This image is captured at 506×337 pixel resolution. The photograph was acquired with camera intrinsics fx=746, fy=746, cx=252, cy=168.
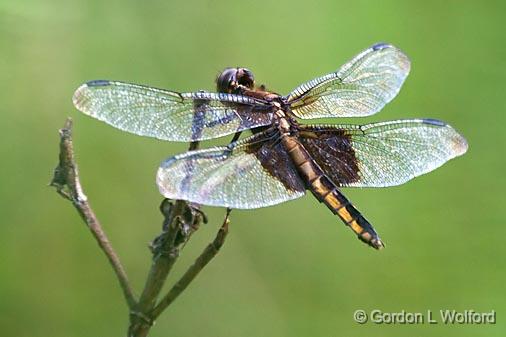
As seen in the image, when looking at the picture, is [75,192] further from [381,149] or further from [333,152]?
[381,149]

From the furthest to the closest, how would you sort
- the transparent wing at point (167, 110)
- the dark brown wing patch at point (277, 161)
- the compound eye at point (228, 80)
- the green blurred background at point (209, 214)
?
the green blurred background at point (209, 214) < the compound eye at point (228, 80) < the dark brown wing patch at point (277, 161) < the transparent wing at point (167, 110)

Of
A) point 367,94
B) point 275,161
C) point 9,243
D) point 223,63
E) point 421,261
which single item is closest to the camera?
point 275,161

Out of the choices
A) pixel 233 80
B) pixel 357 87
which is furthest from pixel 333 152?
pixel 233 80

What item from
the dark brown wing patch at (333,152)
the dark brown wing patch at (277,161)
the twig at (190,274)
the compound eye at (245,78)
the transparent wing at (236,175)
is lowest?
the twig at (190,274)

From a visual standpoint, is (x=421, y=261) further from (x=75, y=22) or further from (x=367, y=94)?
(x=75, y=22)

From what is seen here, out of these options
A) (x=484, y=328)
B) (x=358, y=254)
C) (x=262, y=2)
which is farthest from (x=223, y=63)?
(x=484, y=328)

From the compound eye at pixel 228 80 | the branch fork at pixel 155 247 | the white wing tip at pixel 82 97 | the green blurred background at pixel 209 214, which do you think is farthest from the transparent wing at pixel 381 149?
the green blurred background at pixel 209 214

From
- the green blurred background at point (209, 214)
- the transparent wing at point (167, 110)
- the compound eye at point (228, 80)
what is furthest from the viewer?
the green blurred background at point (209, 214)

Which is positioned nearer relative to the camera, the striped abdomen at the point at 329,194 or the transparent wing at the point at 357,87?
the striped abdomen at the point at 329,194

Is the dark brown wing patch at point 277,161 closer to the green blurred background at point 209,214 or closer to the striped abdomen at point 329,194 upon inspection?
the striped abdomen at point 329,194
